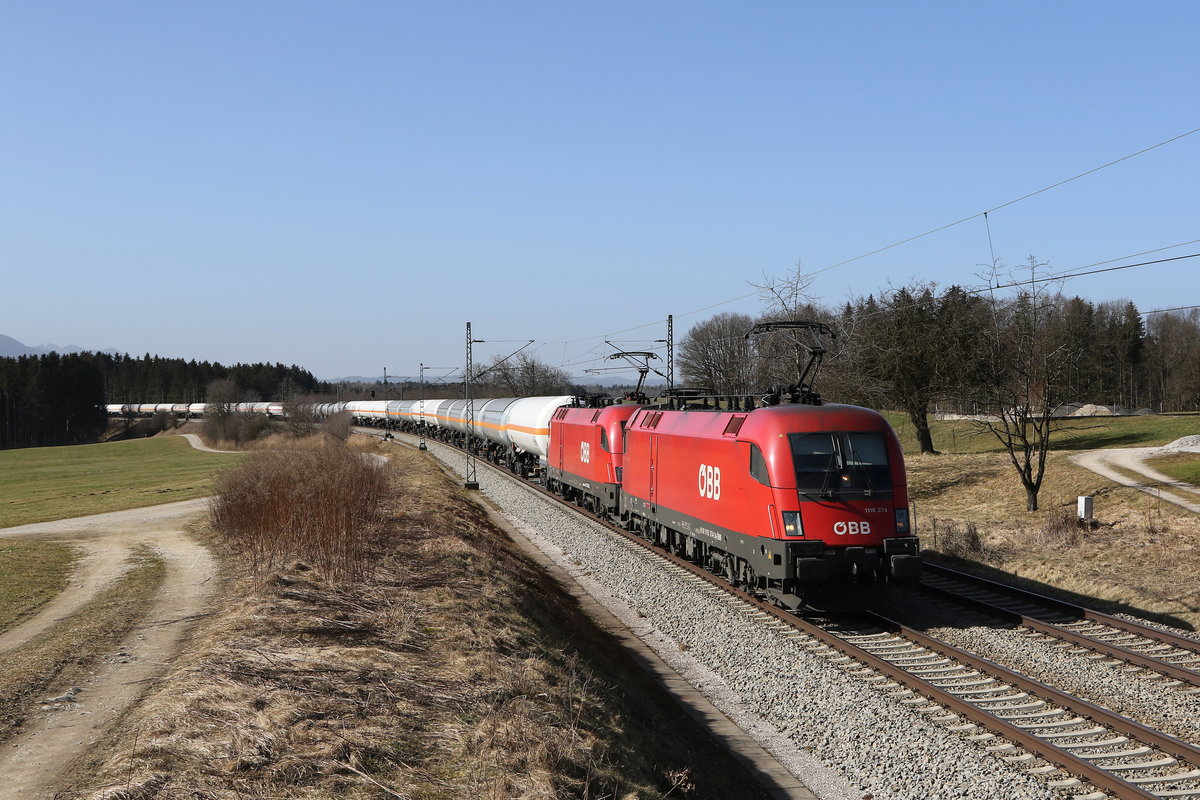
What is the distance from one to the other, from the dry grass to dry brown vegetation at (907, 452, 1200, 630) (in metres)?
16.5

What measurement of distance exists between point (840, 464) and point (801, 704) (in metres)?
4.90

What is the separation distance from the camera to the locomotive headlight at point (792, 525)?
49.7ft

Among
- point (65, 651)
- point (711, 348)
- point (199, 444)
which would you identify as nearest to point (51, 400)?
point (199, 444)

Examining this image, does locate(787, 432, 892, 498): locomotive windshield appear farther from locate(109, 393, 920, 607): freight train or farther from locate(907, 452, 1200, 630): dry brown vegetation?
locate(907, 452, 1200, 630): dry brown vegetation

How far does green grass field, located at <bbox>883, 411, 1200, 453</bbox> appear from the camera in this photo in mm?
42669

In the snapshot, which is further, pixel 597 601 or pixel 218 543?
pixel 218 543

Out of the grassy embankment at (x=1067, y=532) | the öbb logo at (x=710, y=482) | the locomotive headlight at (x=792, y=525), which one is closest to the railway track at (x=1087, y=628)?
the grassy embankment at (x=1067, y=532)

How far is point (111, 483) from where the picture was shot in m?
55.7

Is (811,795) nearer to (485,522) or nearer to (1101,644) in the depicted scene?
(1101,644)

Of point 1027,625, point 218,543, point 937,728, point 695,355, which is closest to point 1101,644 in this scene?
point 1027,625

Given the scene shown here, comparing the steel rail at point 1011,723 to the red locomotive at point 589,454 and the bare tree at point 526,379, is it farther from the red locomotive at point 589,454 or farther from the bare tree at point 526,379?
the bare tree at point 526,379

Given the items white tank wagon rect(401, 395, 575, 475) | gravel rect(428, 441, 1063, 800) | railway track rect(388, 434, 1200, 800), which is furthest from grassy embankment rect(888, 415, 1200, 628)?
white tank wagon rect(401, 395, 575, 475)

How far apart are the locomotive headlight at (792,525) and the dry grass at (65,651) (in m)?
10.1

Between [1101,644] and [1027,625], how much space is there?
163 cm
